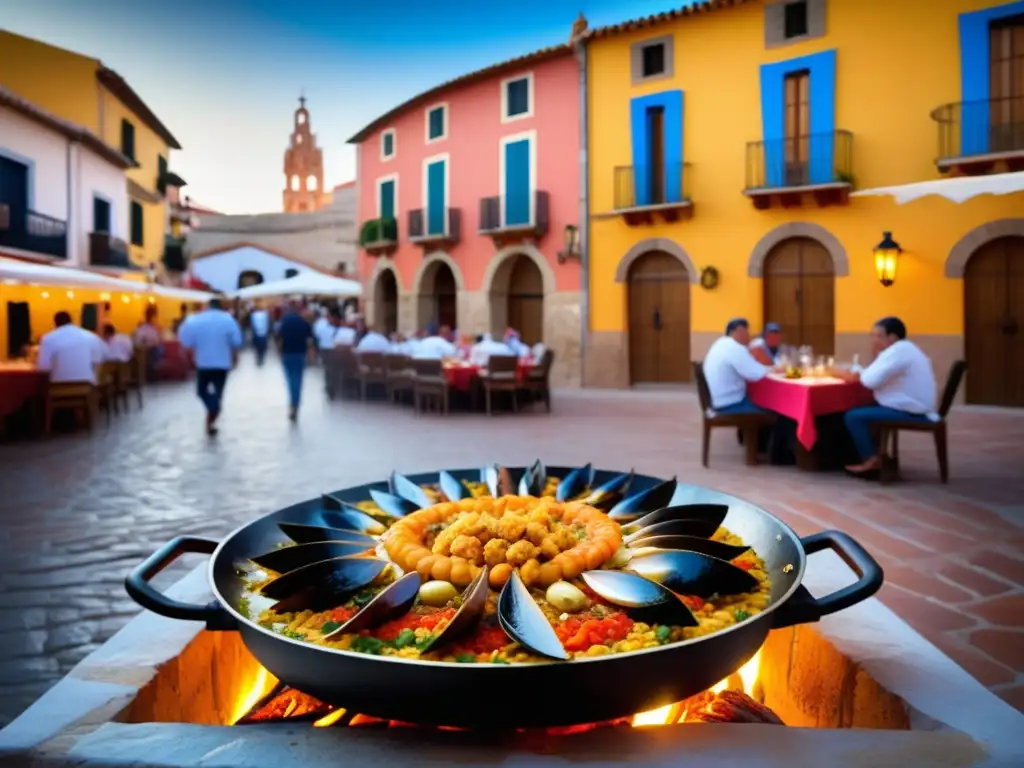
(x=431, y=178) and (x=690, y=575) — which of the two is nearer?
(x=690, y=575)

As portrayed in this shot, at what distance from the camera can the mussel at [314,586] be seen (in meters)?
1.70

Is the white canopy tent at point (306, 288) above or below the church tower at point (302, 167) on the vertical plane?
below

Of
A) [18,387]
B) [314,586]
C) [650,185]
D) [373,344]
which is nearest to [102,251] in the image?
[373,344]

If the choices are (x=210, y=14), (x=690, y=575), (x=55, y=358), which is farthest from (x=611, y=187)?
(x=690, y=575)

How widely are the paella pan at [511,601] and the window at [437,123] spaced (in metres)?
20.7

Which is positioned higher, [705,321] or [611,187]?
[611,187]

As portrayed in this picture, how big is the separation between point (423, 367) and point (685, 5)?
931cm

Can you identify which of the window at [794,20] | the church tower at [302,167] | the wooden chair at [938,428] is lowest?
the wooden chair at [938,428]

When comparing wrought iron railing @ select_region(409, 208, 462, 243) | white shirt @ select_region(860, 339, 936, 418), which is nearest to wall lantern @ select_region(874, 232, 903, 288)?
white shirt @ select_region(860, 339, 936, 418)

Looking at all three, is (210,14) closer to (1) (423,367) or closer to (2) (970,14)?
(1) (423,367)

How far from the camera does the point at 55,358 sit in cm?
977

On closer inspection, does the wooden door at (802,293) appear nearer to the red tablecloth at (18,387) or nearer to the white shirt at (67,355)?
the white shirt at (67,355)

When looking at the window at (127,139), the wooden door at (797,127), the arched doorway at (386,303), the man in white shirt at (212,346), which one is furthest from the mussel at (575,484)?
the window at (127,139)

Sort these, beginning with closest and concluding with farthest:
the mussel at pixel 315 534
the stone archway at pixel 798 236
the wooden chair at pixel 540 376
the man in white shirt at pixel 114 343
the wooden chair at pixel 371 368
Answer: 1. the mussel at pixel 315 534
2. the wooden chair at pixel 540 376
3. the man in white shirt at pixel 114 343
4. the wooden chair at pixel 371 368
5. the stone archway at pixel 798 236
